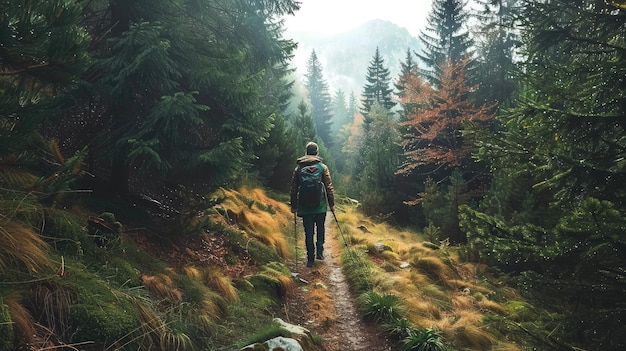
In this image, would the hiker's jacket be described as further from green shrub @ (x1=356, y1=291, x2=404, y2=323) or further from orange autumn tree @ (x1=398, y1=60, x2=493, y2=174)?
orange autumn tree @ (x1=398, y1=60, x2=493, y2=174)

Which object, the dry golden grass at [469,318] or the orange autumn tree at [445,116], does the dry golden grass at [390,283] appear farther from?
the orange autumn tree at [445,116]

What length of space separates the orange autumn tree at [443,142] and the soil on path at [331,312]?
26.4 ft

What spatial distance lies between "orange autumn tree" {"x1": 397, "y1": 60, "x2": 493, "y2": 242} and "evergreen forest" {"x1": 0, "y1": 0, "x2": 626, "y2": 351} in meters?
4.05

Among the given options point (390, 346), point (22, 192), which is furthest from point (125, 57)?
point (390, 346)

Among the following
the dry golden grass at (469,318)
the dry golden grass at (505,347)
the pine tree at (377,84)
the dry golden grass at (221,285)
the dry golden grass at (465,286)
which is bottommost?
the dry golden grass at (465,286)

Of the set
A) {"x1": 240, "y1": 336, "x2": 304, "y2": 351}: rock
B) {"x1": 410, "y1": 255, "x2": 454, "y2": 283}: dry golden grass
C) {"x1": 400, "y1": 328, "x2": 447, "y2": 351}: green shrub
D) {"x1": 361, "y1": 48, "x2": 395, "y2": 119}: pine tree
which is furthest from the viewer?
{"x1": 361, "y1": 48, "x2": 395, "y2": 119}: pine tree

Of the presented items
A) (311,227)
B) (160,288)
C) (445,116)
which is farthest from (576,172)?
(445,116)

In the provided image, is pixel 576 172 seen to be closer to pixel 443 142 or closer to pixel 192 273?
pixel 192 273

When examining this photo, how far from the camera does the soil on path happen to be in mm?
4332

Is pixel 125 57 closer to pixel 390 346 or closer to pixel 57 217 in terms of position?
pixel 57 217

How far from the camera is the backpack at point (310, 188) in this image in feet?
21.4

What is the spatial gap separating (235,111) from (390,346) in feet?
14.5

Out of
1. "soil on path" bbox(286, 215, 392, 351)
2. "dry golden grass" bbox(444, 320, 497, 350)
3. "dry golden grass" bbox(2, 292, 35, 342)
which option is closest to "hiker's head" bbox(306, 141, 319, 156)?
"soil on path" bbox(286, 215, 392, 351)

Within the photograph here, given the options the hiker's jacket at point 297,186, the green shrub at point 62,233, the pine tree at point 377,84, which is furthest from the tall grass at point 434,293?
the pine tree at point 377,84
